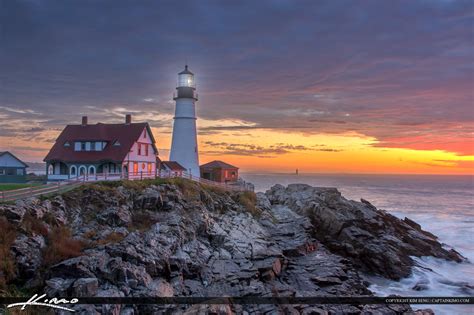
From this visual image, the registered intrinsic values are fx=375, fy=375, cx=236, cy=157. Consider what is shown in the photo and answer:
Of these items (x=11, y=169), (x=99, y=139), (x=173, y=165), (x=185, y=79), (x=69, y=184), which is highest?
(x=185, y=79)

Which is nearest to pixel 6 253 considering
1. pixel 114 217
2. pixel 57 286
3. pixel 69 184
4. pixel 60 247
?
pixel 60 247

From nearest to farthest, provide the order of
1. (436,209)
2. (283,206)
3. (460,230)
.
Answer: (283,206), (460,230), (436,209)

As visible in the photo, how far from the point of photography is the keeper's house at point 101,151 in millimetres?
30094

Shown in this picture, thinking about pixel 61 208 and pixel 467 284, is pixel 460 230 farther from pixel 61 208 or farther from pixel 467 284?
pixel 61 208

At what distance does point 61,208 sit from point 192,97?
21.2 metres

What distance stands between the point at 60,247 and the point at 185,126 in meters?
23.1

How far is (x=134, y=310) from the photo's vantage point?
43.9 feet

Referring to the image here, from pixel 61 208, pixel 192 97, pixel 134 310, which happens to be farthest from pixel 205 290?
pixel 192 97

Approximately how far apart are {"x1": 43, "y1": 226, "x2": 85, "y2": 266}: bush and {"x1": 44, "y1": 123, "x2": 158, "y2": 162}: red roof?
12.9 meters

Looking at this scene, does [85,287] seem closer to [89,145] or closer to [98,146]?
[98,146]

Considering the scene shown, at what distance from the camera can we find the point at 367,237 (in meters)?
25.6

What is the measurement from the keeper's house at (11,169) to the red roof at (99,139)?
9.04ft

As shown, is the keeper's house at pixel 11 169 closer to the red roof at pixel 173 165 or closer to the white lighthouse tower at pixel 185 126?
the red roof at pixel 173 165

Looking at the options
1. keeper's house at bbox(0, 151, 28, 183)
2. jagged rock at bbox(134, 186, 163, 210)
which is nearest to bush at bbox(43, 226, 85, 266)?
jagged rock at bbox(134, 186, 163, 210)
